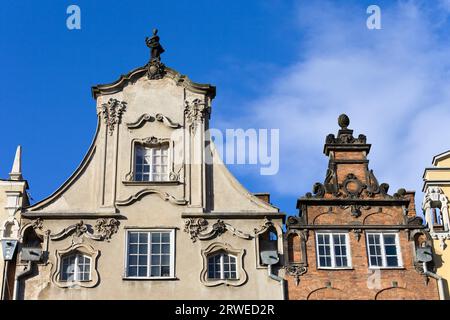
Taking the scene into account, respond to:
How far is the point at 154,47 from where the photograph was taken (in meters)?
31.7

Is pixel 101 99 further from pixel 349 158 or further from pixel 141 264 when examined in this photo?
pixel 349 158

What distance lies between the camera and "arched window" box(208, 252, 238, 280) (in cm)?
2836

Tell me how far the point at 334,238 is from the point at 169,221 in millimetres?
4837

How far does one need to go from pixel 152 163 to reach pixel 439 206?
878cm

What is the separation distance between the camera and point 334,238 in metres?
29.1

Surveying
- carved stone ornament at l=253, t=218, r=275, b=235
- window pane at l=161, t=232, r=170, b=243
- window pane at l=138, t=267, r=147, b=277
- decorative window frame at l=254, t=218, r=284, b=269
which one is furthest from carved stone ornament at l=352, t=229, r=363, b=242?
window pane at l=138, t=267, r=147, b=277

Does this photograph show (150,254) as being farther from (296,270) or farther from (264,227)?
(296,270)

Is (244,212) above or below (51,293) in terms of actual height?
above

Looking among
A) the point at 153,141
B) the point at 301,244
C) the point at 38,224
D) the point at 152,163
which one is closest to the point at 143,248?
the point at 152,163
